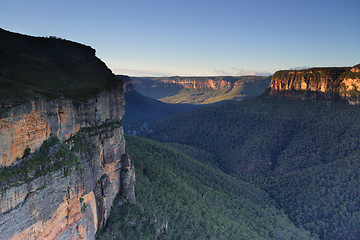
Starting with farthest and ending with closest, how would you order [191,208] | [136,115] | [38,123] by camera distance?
[136,115]
[191,208]
[38,123]

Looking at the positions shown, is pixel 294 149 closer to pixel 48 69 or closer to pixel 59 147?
pixel 48 69

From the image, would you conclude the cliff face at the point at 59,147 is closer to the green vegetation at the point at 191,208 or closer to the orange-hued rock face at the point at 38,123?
the orange-hued rock face at the point at 38,123

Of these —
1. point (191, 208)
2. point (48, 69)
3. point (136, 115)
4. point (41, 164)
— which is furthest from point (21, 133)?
point (136, 115)

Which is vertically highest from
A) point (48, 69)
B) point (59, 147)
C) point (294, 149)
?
point (48, 69)

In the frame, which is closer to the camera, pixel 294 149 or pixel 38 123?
pixel 38 123

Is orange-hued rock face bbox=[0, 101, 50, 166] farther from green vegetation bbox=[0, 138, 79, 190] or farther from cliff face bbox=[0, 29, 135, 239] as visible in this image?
green vegetation bbox=[0, 138, 79, 190]

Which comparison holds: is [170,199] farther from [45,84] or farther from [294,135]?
[294,135]

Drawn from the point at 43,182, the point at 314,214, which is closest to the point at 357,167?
the point at 314,214
